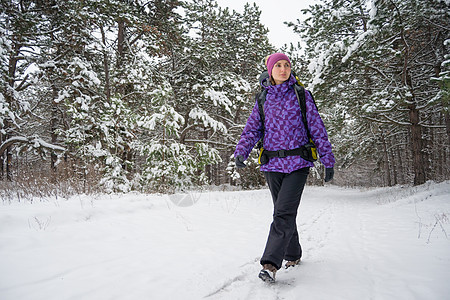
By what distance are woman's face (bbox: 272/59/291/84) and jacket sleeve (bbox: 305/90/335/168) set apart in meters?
0.32

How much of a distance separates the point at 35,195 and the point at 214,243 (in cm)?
419

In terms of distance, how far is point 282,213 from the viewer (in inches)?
93.2

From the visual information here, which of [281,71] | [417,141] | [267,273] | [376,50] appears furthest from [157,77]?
[417,141]

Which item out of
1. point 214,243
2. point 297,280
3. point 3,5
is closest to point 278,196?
point 297,280

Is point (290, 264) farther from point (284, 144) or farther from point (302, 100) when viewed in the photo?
point (302, 100)

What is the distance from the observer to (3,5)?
9211 mm

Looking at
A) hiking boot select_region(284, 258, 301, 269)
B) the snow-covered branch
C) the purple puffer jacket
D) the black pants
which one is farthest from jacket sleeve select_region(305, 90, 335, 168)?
the snow-covered branch

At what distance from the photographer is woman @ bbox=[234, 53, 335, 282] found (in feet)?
7.77

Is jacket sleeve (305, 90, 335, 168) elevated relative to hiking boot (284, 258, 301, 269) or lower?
elevated

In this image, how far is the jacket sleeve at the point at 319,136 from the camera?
2.48 m

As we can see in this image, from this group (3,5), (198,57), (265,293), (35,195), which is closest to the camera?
(265,293)

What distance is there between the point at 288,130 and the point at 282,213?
0.85 metres

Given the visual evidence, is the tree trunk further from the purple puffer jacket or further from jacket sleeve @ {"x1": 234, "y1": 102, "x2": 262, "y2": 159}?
jacket sleeve @ {"x1": 234, "y1": 102, "x2": 262, "y2": 159}

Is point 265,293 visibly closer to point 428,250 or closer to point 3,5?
point 428,250
